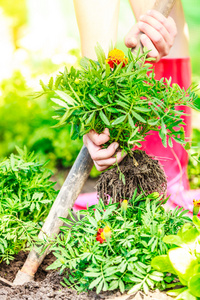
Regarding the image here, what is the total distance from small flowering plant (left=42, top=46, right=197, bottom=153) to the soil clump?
13 centimetres

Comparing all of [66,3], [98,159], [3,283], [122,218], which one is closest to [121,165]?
[98,159]

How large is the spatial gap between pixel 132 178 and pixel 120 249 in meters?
0.24

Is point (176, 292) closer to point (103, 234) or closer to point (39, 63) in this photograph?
point (103, 234)

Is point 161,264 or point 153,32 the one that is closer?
point 161,264

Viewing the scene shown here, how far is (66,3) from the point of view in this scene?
4598 mm

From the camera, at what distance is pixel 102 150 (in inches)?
46.3

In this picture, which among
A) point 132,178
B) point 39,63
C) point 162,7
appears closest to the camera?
point 132,178

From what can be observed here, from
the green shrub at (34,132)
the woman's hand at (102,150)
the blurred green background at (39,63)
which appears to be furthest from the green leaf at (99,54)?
the green shrub at (34,132)

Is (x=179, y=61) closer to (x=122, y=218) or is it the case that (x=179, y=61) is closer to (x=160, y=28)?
(x=160, y=28)

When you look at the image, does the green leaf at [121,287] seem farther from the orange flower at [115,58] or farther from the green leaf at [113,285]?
the orange flower at [115,58]

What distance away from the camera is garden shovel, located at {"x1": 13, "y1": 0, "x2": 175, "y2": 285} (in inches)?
50.6

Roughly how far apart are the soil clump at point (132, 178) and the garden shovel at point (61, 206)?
0.13 meters

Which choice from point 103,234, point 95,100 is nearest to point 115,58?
point 95,100

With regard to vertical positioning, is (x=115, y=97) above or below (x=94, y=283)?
above
